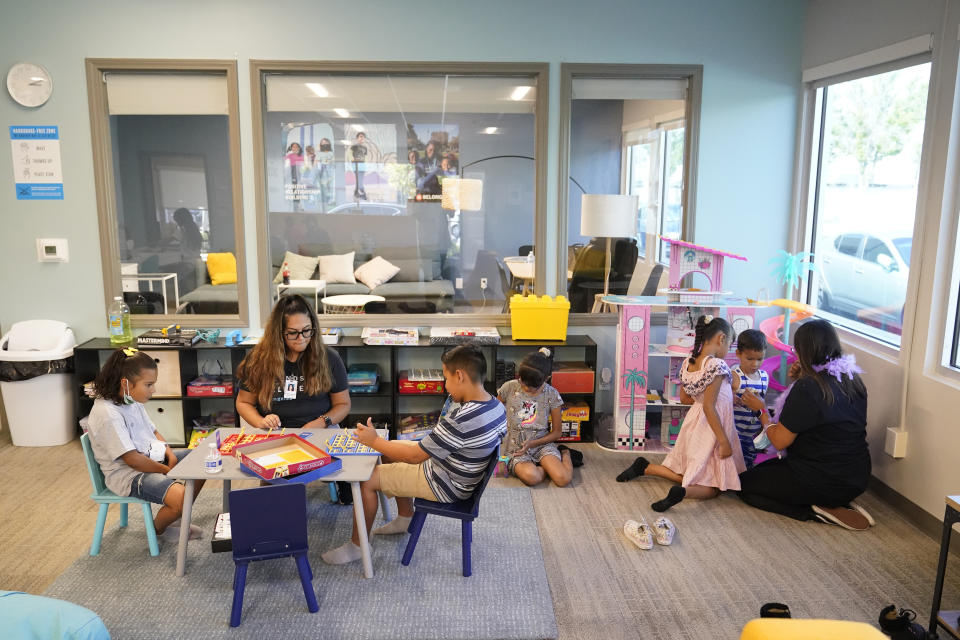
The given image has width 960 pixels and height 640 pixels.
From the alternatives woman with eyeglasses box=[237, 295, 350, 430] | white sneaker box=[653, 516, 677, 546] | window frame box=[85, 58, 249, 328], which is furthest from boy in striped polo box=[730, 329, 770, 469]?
window frame box=[85, 58, 249, 328]

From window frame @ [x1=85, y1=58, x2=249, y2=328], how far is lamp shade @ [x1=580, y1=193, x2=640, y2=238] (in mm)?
2409

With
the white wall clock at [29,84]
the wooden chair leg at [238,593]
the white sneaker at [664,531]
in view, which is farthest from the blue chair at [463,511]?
the white wall clock at [29,84]

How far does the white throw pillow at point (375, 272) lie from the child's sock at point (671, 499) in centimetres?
245

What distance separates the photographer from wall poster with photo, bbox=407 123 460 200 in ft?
17.0

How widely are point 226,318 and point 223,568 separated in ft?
7.51

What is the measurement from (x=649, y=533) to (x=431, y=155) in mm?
2935

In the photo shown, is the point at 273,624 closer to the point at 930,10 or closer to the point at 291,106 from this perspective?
the point at 291,106

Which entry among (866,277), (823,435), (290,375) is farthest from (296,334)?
(866,277)

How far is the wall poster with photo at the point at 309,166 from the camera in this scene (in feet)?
16.9

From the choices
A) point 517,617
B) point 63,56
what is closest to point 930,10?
point 517,617

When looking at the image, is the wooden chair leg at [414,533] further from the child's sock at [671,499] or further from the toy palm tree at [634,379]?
the toy palm tree at [634,379]

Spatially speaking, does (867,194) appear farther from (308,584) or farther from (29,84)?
(29,84)

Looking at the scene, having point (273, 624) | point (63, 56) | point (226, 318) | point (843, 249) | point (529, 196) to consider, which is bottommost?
point (273, 624)

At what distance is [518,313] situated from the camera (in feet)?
16.6
